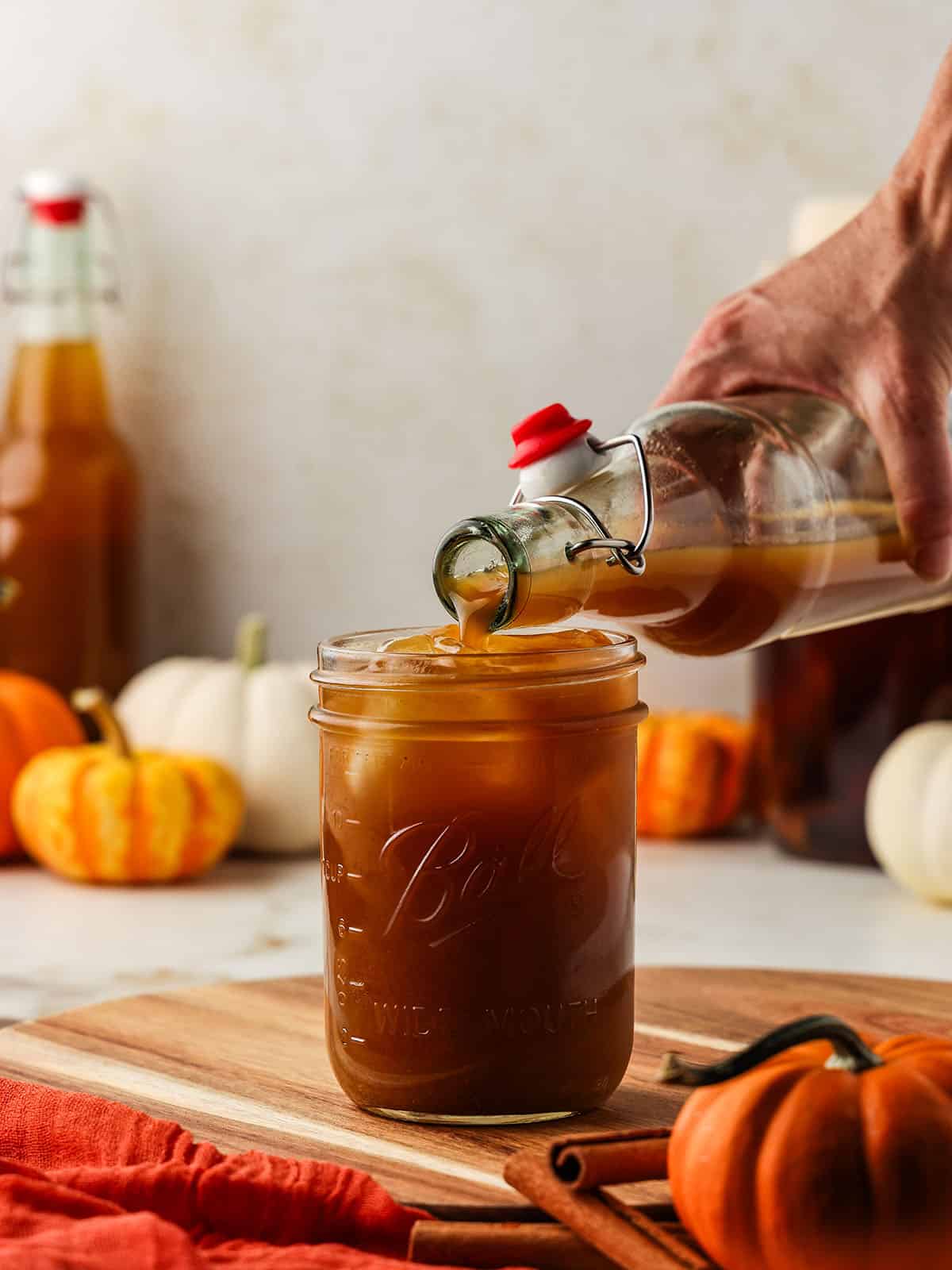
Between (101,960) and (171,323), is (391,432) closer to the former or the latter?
(171,323)

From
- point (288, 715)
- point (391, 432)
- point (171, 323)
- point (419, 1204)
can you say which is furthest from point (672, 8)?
point (419, 1204)

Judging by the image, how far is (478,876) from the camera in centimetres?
97

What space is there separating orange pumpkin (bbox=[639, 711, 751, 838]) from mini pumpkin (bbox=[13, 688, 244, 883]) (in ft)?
1.52

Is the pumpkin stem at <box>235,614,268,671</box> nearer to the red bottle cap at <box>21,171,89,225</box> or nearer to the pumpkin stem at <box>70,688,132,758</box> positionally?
the pumpkin stem at <box>70,688,132,758</box>

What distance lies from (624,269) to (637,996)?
1.10m

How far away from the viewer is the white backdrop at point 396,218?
2.06m

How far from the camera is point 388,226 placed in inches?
88.0

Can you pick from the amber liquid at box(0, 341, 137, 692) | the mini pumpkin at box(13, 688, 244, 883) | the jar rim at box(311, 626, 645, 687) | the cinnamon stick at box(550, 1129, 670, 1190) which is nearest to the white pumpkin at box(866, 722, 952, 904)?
the mini pumpkin at box(13, 688, 244, 883)

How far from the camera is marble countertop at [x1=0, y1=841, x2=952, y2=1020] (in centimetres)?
154

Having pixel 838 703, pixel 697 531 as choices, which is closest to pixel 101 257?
pixel 838 703

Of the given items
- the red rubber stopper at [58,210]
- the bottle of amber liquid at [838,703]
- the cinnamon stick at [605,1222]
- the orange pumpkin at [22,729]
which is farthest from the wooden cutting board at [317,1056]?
the red rubber stopper at [58,210]

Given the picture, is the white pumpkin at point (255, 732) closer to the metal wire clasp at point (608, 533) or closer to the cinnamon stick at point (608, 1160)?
the metal wire clasp at point (608, 533)

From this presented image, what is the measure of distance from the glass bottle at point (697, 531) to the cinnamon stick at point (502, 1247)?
305mm

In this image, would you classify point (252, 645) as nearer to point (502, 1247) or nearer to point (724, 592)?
point (724, 592)
